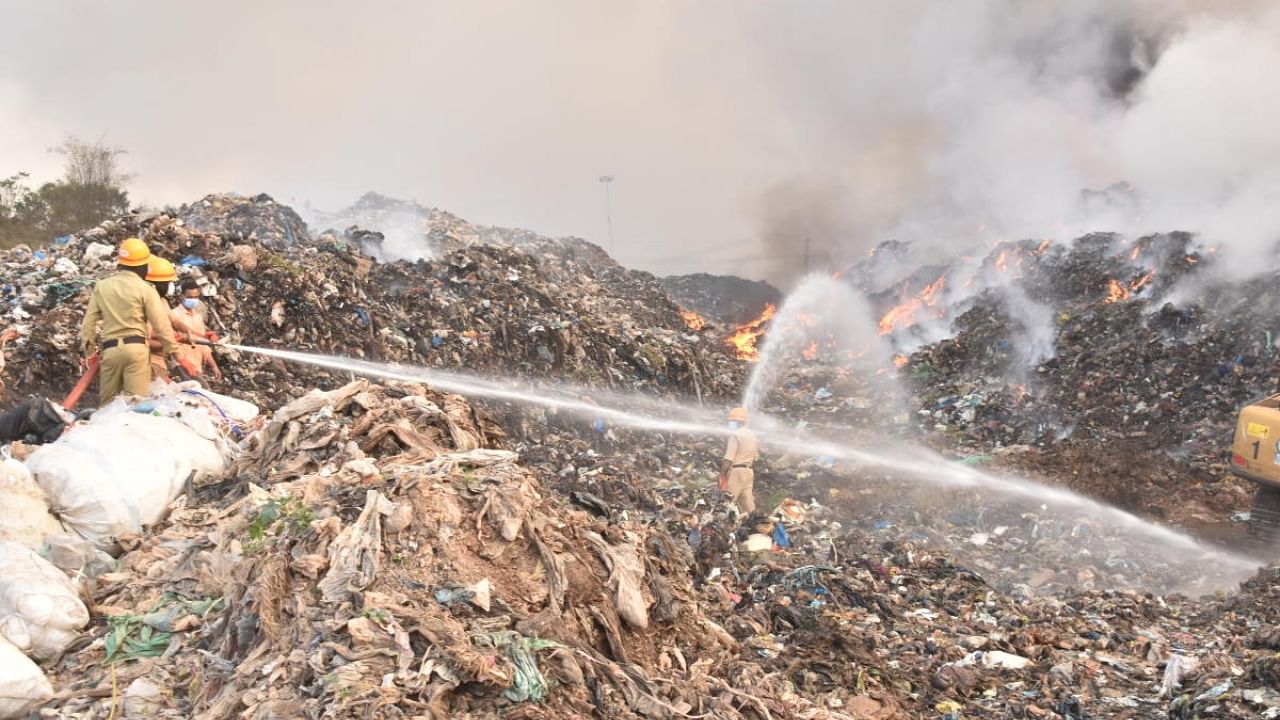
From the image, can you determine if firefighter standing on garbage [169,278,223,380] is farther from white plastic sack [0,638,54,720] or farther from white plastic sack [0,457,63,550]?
white plastic sack [0,638,54,720]

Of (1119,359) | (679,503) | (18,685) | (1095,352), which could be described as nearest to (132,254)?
(18,685)

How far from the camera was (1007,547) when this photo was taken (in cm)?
898

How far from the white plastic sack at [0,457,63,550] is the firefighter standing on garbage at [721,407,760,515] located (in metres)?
6.16

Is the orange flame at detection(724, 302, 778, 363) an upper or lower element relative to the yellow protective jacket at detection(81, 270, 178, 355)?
upper

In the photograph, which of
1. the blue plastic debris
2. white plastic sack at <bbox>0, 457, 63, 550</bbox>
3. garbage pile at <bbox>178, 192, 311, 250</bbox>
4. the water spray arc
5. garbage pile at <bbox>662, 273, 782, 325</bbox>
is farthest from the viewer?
garbage pile at <bbox>662, 273, 782, 325</bbox>

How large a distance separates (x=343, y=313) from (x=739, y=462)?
6.03 meters

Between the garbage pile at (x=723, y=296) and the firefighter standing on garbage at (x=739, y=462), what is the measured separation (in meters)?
14.8

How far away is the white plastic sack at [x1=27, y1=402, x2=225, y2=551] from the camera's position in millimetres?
4391

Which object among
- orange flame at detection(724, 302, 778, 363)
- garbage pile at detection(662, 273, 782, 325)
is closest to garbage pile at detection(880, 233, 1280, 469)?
orange flame at detection(724, 302, 778, 363)

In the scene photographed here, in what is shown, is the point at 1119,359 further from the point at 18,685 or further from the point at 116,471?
the point at 18,685

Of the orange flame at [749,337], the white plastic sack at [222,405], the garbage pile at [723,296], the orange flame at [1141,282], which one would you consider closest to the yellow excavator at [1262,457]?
the orange flame at [1141,282]

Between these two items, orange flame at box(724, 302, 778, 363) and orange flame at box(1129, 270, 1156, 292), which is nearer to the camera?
orange flame at box(1129, 270, 1156, 292)

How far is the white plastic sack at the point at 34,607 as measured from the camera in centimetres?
351

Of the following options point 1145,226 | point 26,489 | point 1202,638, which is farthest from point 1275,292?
point 26,489
